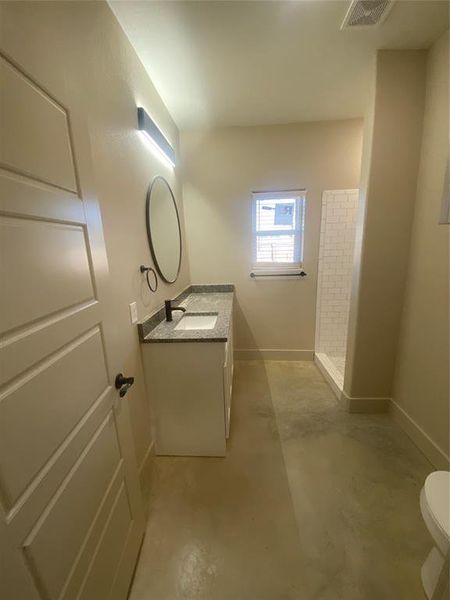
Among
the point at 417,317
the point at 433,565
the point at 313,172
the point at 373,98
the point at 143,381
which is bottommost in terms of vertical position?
the point at 433,565

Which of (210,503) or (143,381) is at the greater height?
(143,381)

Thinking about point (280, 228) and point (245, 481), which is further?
point (280, 228)

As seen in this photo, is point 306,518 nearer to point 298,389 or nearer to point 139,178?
point 298,389

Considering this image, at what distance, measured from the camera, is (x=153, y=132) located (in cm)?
164

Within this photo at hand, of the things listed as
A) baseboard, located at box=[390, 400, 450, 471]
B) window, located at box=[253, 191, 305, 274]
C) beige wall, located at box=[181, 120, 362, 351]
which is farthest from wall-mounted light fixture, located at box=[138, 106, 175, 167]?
baseboard, located at box=[390, 400, 450, 471]

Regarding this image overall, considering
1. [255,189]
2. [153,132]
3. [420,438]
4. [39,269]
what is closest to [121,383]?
[39,269]

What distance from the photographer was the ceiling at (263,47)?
1244 millimetres

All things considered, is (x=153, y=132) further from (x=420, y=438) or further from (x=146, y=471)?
(x=420, y=438)

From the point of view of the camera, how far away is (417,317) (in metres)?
1.70

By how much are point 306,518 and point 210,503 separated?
54 cm

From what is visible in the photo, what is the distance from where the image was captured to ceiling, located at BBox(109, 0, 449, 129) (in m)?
1.24

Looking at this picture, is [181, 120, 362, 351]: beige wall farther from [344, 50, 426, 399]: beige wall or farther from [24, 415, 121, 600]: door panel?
[24, 415, 121, 600]: door panel

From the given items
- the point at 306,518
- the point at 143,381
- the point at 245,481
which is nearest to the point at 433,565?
the point at 306,518

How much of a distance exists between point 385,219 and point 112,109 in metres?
1.85
